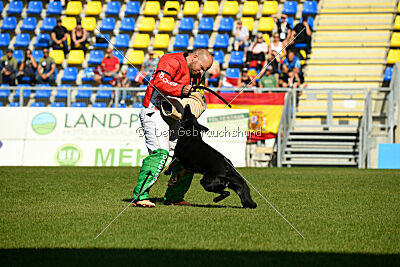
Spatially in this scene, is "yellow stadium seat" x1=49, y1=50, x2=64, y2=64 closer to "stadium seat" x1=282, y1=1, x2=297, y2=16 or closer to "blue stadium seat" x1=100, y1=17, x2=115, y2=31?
"blue stadium seat" x1=100, y1=17, x2=115, y2=31

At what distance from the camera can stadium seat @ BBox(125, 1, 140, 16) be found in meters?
24.1

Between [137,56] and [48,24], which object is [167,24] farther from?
[48,24]

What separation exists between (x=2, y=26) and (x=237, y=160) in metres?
11.9

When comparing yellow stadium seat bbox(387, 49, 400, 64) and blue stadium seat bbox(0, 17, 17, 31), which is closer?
yellow stadium seat bbox(387, 49, 400, 64)

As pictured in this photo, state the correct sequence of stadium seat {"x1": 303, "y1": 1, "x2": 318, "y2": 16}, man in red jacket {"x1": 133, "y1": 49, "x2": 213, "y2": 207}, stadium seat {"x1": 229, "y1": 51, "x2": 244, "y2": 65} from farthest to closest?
1. stadium seat {"x1": 303, "y1": 1, "x2": 318, "y2": 16}
2. stadium seat {"x1": 229, "y1": 51, "x2": 244, "y2": 65}
3. man in red jacket {"x1": 133, "y1": 49, "x2": 213, "y2": 207}

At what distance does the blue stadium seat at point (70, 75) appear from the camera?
22.1m

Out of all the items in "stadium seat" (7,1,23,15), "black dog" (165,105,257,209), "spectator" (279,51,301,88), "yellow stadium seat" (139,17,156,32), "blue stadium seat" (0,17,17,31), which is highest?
"stadium seat" (7,1,23,15)

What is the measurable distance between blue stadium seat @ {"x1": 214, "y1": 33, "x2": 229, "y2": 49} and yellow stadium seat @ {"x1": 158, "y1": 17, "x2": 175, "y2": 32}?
1813mm

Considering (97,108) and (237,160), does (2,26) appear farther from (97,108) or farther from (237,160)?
(237,160)

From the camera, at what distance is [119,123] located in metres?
16.8

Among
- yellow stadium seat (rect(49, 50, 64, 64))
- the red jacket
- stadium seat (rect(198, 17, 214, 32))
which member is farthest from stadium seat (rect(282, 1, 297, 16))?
the red jacket

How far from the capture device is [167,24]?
76.9ft

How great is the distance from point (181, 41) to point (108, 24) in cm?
283

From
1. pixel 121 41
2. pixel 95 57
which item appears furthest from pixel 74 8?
pixel 95 57
